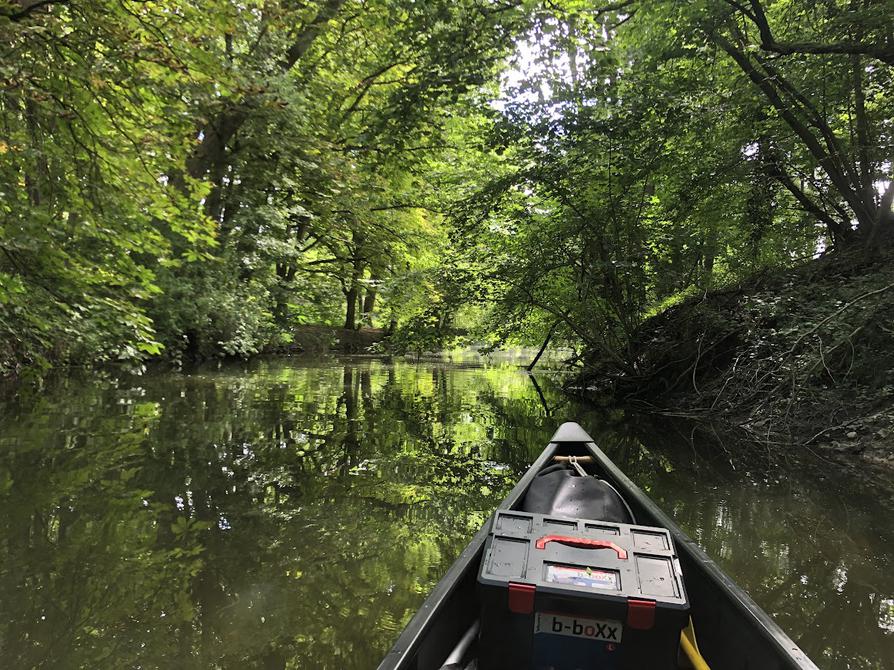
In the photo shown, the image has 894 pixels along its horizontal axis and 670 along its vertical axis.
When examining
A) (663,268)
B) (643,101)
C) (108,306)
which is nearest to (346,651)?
(108,306)

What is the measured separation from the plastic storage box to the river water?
1.86 ft

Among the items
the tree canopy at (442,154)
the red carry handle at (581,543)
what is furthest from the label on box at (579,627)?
the tree canopy at (442,154)

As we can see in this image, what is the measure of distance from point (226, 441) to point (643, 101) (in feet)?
20.4

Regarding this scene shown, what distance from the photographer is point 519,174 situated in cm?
770

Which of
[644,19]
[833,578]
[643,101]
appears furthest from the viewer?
[644,19]

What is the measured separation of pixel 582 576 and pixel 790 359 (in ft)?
19.1

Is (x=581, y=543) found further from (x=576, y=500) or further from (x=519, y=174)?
(x=519, y=174)

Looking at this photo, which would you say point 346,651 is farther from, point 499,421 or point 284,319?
point 284,319

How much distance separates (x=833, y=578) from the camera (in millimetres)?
2738

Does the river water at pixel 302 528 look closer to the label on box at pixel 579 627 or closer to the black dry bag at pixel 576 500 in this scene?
the black dry bag at pixel 576 500

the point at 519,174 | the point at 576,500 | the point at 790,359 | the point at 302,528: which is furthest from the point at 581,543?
the point at 519,174

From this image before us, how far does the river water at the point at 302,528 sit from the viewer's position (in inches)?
81.0

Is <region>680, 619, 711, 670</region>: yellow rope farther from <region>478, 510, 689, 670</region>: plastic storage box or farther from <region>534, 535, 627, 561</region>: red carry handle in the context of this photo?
<region>534, 535, 627, 561</region>: red carry handle

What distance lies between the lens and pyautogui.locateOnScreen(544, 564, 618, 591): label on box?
165 centimetres
